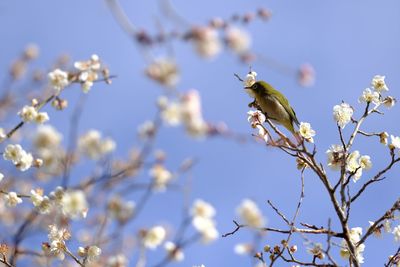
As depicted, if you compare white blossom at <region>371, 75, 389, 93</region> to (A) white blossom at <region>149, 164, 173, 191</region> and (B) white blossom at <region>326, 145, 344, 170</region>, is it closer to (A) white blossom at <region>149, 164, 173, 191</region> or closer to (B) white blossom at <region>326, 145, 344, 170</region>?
(B) white blossom at <region>326, 145, 344, 170</region>

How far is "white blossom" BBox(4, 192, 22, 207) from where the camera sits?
3.88 meters

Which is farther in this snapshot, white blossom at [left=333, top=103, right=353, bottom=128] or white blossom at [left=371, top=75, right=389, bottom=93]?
white blossom at [left=371, top=75, right=389, bottom=93]

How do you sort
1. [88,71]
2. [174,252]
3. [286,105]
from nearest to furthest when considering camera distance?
[174,252], [88,71], [286,105]

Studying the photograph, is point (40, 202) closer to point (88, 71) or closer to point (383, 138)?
point (88, 71)

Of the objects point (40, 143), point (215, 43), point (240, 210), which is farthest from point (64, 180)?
point (215, 43)

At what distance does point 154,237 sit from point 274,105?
2.97m

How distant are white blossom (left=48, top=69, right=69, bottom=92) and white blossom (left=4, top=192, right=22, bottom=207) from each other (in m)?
0.99

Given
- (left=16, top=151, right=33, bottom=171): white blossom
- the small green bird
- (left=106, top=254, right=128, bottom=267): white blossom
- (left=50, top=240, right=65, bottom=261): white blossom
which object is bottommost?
(left=106, top=254, right=128, bottom=267): white blossom

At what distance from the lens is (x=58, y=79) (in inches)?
161

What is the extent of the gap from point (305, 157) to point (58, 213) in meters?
2.24

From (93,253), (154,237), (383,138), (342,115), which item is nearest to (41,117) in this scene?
(93,253)

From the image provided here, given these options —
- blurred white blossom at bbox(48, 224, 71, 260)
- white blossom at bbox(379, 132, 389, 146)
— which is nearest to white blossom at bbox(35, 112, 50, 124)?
blurred white blossom at bbox(48, 224, 71, 260)

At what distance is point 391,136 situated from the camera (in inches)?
175

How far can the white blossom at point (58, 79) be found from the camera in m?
4.07
